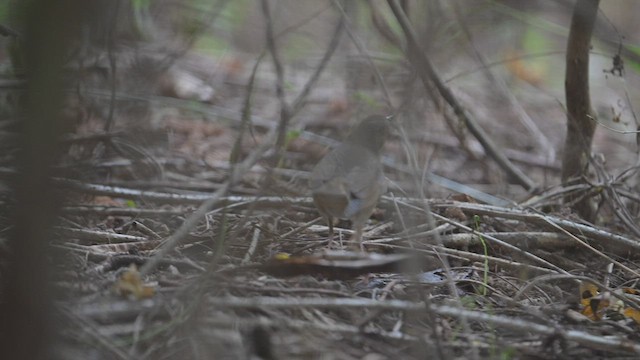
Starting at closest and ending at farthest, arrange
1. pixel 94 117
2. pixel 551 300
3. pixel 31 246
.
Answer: pixel 31 246, pixel 551 300, pixel 94 117

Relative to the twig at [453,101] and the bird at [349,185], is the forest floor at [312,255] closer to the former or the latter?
the bird at [349,185]

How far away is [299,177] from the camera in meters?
5.21

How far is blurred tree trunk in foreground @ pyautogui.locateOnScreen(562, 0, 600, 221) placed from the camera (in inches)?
171

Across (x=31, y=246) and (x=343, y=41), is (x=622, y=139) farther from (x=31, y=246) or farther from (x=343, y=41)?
(x=31, y=246)

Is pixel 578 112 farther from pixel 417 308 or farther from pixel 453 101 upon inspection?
pixel 417 308

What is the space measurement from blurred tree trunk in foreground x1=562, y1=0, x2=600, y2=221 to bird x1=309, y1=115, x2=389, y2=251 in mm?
1268

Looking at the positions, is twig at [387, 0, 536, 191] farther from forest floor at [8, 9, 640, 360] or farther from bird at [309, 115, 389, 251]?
bird at [309, 115, 389, 251]

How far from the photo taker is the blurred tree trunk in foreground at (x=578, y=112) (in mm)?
4348

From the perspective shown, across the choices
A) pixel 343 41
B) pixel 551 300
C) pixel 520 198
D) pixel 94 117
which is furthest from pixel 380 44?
pixel 551 300

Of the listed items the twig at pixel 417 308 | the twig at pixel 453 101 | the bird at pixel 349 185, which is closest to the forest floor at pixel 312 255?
the twig at pixel 417 308

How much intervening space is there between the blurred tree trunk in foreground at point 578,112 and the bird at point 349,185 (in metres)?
1.27

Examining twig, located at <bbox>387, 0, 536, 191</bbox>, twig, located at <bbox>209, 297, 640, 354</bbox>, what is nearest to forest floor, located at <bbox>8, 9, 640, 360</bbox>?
twig, located at <bbox>209, 297, 640, 354</bbox>

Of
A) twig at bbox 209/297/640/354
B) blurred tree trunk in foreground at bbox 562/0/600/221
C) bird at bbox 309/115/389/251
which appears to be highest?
blurred tree trunk in foreground at bbox 562/0/600/221

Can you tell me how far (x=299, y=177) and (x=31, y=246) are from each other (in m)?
3.40
